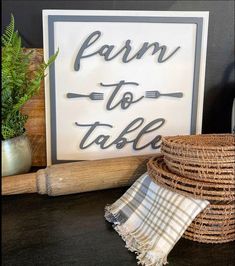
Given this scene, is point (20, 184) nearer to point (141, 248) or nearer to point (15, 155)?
point (15, 155)

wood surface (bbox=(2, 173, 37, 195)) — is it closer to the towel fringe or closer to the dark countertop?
the dark countertop

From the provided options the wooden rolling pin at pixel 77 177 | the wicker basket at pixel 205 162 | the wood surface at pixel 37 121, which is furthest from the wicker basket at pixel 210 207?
the wood surface at pixel 37 121

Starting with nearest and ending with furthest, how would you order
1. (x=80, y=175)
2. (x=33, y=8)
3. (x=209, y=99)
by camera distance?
(x=80, y=175), (x=33, y=8), (x=209, y=99)

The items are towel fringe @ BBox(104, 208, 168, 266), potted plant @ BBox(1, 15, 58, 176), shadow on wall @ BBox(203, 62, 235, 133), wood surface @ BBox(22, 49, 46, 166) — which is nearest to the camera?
towel fringe @ BBox(104, 208, 168, 266)

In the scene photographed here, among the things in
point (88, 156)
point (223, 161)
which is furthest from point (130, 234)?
point (88, 156)

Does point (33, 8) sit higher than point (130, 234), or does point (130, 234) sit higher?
point (33, 8)

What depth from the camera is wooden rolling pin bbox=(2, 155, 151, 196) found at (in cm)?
76

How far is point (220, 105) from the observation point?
104 cm

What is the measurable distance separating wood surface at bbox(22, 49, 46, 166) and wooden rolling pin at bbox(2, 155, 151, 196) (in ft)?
0.53

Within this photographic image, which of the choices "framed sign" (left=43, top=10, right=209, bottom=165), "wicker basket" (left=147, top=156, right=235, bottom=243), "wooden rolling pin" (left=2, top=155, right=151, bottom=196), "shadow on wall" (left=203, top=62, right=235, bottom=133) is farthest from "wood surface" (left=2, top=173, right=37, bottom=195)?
"shadow on wall" (left=203, top=62, right=235, bottom=133)

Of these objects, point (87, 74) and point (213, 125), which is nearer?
point (87, 74)

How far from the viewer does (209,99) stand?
1.03 m

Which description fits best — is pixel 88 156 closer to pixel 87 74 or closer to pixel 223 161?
pixel 87 74

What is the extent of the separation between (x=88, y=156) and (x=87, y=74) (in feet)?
0.80
